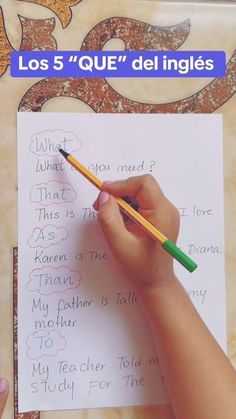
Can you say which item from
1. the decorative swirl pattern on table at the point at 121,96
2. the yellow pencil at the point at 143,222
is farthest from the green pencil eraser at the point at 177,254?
the decorative swirl pattern on table at the point at 121,96

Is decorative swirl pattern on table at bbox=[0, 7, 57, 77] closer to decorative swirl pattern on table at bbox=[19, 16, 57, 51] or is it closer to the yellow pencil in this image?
decorative swirl pattern on table at bbox=[19, 16, 57, 51]

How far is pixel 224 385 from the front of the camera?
1.76ft

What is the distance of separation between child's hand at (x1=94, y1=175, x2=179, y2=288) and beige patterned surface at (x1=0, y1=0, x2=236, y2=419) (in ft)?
0.27

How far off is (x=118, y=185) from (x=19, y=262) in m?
0.13

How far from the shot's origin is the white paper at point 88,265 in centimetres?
59

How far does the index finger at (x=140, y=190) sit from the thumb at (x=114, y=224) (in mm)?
12

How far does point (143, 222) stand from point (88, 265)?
82mm

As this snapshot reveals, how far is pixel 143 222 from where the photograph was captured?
1.82 ft

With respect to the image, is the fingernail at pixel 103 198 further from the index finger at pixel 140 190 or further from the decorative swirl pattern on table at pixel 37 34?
the decorative swirl pattern on table at pixel 37 34

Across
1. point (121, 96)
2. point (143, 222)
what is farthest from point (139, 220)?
point (121, 96)

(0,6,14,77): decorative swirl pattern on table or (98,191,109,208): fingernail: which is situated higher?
(0,6,14,77): decorative swirl pattern on table

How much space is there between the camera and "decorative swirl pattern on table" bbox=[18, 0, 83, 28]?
60 centimetres

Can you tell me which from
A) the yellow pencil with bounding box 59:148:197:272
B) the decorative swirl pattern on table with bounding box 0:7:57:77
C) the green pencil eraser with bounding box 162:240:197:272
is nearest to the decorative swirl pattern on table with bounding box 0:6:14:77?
the decorative swirl pattern on table with bounding box 0:7:57:77

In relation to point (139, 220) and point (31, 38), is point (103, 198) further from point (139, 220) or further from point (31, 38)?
point (31, 38)
